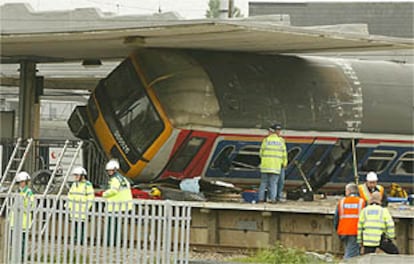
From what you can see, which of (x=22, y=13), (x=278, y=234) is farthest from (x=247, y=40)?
(x=22, y=13)

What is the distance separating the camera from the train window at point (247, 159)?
976 inches

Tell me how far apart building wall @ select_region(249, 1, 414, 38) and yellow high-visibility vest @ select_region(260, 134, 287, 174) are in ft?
99.8

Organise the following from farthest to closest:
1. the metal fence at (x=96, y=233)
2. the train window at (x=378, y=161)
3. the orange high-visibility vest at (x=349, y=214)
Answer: the train window at (x=378, y=161) < the orange high-visibility vest at (x=349, y=214) < the metal fence at (x=96, y=233)

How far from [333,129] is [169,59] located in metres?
4.29

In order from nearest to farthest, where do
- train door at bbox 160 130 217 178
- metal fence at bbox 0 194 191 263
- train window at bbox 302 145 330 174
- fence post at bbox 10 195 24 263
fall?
metal fence at bbox 0 194 191 263 < fence post at bbox 10 195 24 263 < train door at bbox 160 130 217 178 < train window at bbox 302 145 330 174

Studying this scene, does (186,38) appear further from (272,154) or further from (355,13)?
(355,13)

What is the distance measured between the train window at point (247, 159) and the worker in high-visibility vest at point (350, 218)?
6.96 m

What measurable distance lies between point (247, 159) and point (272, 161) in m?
1.99

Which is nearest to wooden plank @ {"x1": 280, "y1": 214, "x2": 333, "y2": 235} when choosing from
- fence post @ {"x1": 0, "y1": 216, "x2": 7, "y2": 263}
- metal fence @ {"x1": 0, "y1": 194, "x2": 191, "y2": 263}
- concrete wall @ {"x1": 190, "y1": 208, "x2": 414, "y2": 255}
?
concrete wall @ {"x1": 190, "y1": 208, "x2": 414, "y2": 255}

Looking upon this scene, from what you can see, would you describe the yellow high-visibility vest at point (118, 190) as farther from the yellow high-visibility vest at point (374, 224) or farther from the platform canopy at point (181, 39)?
the yellow high-visibility vest at point (374, 224)

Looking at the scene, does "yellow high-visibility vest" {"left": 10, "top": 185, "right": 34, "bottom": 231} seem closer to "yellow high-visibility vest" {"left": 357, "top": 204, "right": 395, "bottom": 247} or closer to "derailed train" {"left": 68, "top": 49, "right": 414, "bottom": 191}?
"yellow high-visibility vest" {"left": 357, "top": 204, "right": 395, "bottom": 247}

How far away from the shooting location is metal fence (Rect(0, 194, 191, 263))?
14.0m

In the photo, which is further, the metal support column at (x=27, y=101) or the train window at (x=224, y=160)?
the metal support column at (x=27, y=101)

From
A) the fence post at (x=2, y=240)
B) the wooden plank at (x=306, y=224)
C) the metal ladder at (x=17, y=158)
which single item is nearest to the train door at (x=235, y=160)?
the wooden plank at (x=306, y=224)
